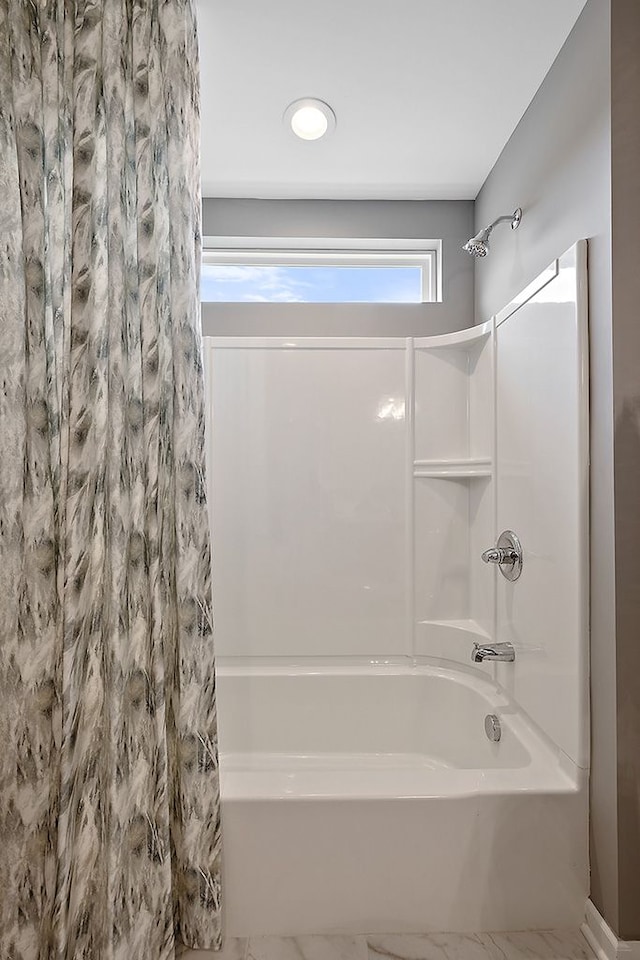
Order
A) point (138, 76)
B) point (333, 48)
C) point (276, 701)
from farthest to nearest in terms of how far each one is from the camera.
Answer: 1. point (276, 701)
2. point (333, 48)
3. point (138, 76)

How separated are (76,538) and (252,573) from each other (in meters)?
1.31

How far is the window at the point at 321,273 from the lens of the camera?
2.98 m

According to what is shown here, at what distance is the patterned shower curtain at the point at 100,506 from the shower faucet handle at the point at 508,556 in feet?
3.28

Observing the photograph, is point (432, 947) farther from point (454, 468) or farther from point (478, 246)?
point (478, 246)

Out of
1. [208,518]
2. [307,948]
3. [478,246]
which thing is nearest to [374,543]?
[208,518]

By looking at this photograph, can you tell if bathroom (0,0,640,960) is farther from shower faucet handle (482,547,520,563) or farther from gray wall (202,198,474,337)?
gray wall (202,198,474,337)

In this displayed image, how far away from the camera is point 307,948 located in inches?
65.3

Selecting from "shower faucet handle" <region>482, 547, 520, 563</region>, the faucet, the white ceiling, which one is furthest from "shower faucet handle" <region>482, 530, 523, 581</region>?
the white ceiling

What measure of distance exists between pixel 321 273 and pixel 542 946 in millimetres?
2501

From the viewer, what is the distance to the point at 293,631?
2732mm

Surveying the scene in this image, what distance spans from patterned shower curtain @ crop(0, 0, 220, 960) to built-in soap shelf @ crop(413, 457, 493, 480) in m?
1.24

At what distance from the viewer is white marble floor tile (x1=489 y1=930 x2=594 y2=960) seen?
1.63m

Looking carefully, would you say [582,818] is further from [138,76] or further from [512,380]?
[138,76]

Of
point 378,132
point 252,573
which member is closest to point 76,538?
point 252,573
